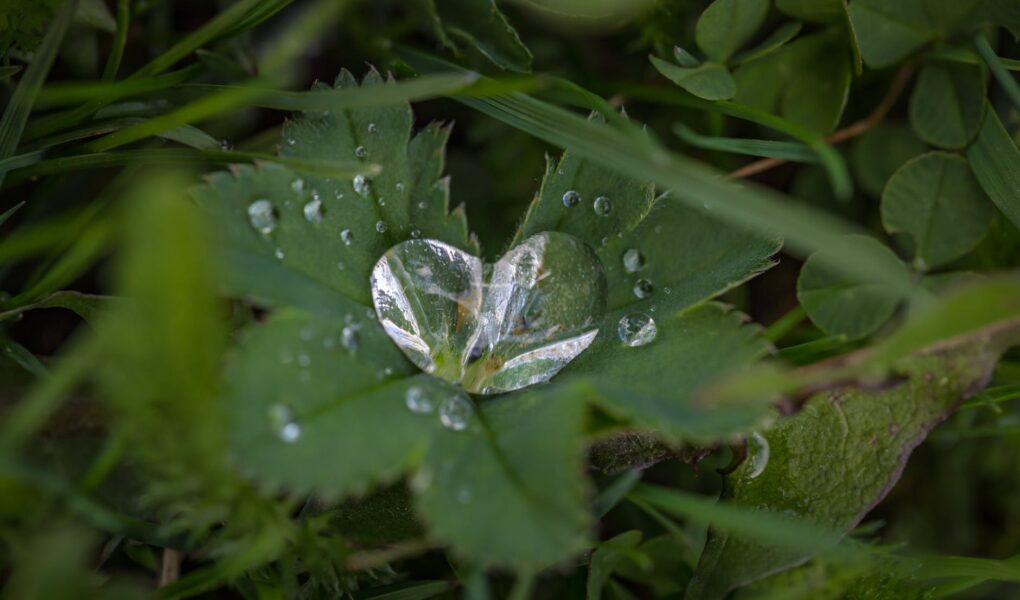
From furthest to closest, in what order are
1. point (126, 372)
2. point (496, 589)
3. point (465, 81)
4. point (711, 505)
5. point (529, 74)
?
point (529, 74) → point (496, 589) → point (465, 81) → point (711, 505) → point (126, 372)

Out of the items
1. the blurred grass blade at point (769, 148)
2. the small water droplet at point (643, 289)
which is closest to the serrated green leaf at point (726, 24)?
the blurred grass blade at point (769, 148)

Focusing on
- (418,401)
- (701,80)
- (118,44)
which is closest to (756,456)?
(418,401)

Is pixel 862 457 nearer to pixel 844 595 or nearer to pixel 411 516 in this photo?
pixel 844 595

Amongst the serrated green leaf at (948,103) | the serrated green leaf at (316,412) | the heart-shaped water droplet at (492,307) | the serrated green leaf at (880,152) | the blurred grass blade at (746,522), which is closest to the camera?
the serrated green leaf at (316,412)

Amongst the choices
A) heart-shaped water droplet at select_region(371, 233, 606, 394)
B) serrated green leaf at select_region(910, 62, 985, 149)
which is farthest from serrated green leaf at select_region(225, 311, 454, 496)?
serrated green leaf at select_region(910, 62, 985, 149)

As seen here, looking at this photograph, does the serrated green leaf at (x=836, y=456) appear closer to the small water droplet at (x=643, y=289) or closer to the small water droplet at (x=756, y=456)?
the small water droplet at (x=756, y=456)

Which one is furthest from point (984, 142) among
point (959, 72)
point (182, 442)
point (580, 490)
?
point (182, 442)

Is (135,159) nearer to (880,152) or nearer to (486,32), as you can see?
(486,32)

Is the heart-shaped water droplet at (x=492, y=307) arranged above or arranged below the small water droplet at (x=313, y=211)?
below
